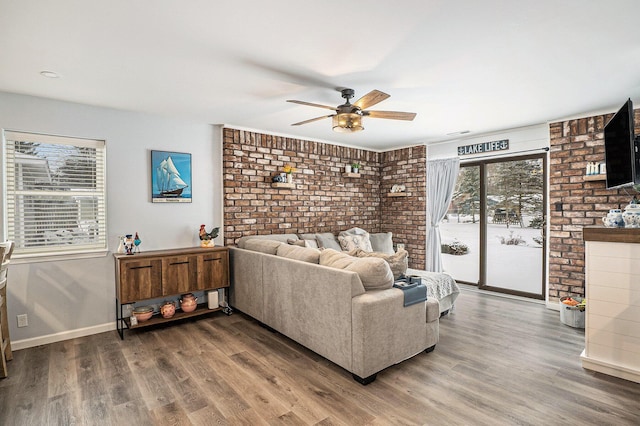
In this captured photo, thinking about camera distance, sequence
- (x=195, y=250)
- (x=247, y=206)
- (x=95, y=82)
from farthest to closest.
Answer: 1. (x=247, y=206)
2. (x=195, y=250)
3. (x=95, y=82)

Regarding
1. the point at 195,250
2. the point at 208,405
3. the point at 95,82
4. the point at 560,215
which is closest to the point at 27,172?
the point at 95,82

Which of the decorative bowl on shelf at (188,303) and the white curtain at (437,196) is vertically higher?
the white curtain at (437,196)

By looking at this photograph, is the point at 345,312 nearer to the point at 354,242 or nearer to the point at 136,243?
the point at 136,243

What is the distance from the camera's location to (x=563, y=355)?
3.01 meters

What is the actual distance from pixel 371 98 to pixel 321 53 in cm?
57

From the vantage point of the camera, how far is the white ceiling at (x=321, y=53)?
195 cm

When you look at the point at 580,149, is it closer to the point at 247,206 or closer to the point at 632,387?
the point at 632,387

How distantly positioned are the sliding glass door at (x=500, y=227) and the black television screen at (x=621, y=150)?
1.73m

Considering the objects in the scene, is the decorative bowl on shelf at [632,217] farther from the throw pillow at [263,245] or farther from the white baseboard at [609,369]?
the throw pillow at [263,245]

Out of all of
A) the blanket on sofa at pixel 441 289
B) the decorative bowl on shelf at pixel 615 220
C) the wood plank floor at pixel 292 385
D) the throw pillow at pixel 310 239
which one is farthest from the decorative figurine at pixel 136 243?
the decorative bowl on shelf at pixel 615 220

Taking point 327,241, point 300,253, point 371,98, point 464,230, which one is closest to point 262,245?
point 300,253

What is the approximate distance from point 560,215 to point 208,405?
4.58m

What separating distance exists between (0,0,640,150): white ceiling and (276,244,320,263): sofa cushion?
159cm

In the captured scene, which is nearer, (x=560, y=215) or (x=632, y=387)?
(x=632, y=387)
